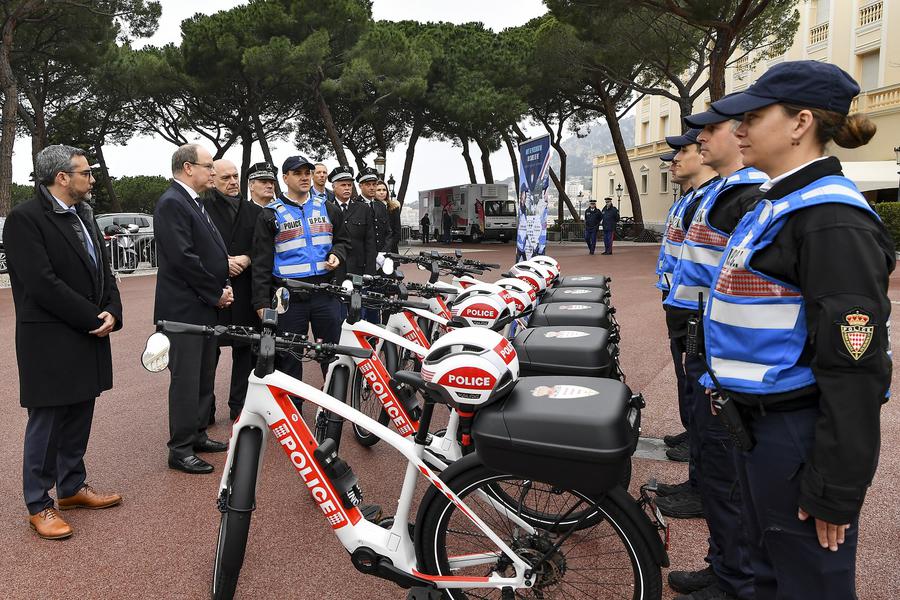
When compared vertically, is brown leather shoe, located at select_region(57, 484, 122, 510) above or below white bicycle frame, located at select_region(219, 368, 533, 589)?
below

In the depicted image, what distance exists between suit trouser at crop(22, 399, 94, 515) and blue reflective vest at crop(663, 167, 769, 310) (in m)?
3.16

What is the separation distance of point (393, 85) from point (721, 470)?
27141 mm

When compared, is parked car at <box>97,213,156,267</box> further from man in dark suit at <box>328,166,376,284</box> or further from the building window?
the building window

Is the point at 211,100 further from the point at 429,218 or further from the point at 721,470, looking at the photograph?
the point at 721,470

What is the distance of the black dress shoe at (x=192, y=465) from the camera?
4285mm

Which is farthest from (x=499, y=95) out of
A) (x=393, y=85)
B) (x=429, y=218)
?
(x=429, y=218)

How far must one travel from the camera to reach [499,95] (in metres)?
29.6

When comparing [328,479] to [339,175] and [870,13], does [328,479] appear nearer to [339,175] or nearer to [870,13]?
[339,175]

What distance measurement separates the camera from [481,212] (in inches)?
1316

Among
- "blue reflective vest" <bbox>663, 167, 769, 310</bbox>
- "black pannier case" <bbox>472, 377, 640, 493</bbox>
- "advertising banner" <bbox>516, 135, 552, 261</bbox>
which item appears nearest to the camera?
"black pannier case" <bbox>472, 377, 640, 493</bbox>

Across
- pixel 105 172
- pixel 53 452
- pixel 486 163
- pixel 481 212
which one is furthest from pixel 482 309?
pixel 105 172

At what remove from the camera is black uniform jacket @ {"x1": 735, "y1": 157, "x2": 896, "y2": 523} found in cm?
153

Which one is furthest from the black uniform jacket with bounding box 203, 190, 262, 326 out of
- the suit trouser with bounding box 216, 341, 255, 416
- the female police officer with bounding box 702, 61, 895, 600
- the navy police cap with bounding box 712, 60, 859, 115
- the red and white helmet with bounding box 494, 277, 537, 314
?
the navy police cap with bounding box 712, 60, 859, 115

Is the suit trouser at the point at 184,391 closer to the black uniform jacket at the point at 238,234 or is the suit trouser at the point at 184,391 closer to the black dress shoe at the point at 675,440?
the black uniform jacket at the point at 238,234
